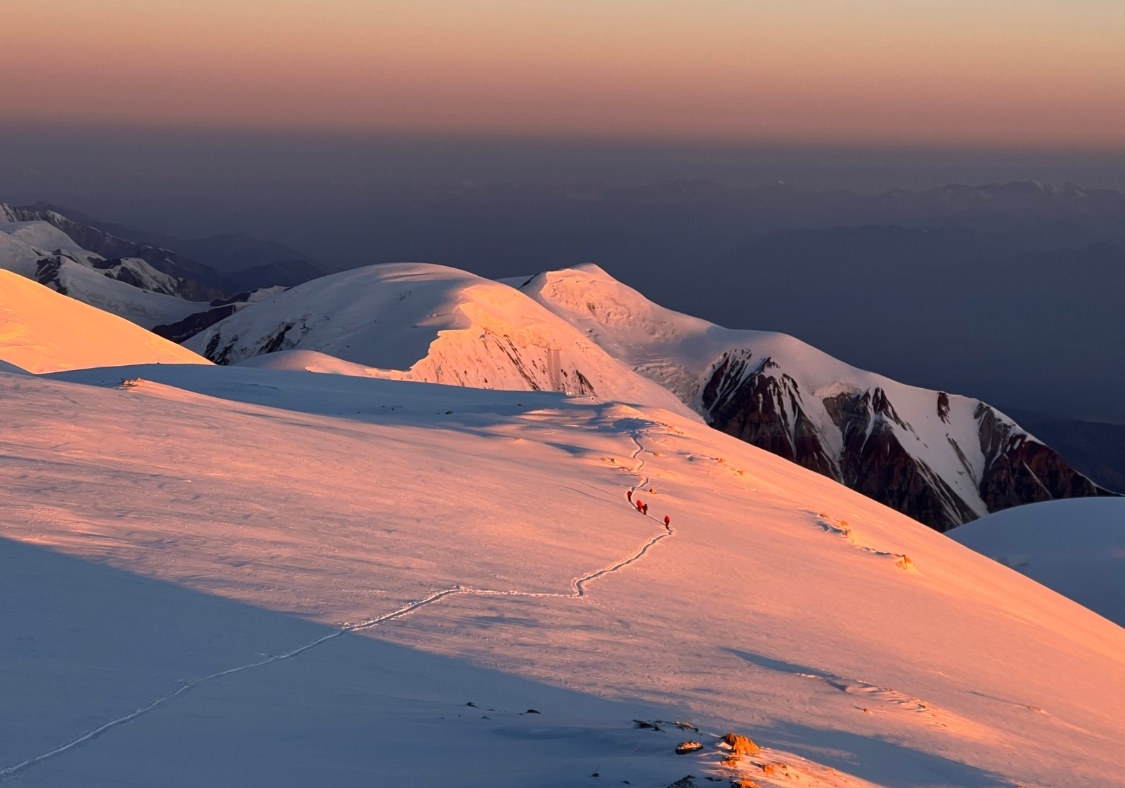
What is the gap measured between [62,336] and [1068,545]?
47.2 metres

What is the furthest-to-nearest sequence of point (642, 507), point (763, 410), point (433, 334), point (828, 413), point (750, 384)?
point (828, 413), point (750, 384), point (763, 410), point (433, 334), point (642, 507)

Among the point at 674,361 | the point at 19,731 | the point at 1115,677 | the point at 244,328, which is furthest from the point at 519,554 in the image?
the point at 674,361

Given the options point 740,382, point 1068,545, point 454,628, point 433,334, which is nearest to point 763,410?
point 740,382

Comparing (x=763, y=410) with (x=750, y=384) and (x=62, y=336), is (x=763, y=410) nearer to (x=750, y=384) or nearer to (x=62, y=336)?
(x=750, y=384)

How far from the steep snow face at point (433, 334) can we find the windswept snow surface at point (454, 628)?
57.9m

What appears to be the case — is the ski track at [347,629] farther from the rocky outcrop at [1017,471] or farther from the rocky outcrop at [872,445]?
the rocky outcrop at [1017,471]

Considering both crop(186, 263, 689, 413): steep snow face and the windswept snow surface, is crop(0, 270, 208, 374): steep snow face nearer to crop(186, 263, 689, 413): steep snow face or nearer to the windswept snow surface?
the windswept snow surface

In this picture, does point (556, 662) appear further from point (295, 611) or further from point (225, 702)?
point (225, 702)

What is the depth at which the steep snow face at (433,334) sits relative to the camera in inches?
3573

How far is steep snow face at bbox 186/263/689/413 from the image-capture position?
90.8 m

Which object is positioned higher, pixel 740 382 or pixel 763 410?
pixel 740 382

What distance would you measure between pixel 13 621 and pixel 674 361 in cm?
13121

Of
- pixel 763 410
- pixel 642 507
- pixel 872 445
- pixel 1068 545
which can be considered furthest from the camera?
pixel 872 445

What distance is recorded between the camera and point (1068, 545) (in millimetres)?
51438
